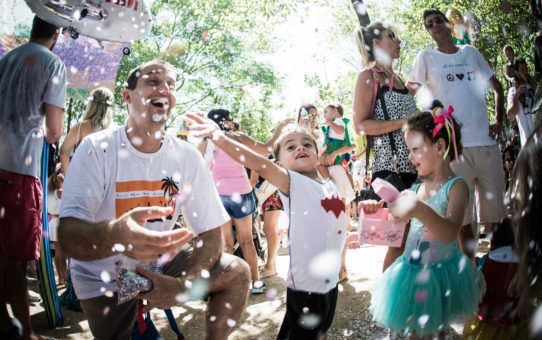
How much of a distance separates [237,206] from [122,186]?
6.76ft

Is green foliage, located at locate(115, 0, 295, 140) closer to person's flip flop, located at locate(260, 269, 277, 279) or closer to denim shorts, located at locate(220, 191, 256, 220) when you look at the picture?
denim shorts, located at locate(220, 191, 256, 220)

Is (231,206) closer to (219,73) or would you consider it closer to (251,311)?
(251,311)

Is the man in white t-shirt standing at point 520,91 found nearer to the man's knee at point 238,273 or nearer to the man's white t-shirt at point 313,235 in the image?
the man's white t-shirt at point 313,235

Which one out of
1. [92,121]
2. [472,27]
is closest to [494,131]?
[472,27]

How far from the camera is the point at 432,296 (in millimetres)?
1861

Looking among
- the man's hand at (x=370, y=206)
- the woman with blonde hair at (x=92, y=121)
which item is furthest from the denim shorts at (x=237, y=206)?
the man's hand at (x=370, y=206)

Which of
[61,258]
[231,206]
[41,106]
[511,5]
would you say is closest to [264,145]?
[231,206]

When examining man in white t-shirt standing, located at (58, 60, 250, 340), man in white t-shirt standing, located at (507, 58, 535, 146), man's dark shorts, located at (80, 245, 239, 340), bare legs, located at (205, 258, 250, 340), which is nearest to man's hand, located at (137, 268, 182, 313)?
man in white t-shirt standing, located at (58, 60, 250, 340)

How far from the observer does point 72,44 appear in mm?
2271

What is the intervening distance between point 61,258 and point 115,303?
2342mm

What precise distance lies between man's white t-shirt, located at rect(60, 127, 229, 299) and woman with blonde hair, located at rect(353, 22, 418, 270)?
115cm

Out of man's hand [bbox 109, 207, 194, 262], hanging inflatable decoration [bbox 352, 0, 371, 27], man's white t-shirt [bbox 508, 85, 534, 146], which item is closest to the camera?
man's hand [bbox 109, 207, 194, 262]

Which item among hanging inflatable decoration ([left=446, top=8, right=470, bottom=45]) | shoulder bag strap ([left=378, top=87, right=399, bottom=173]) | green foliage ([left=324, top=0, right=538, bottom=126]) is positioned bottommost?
shoulder bag strap ([left=378, top=87, right=399, bottom=173])

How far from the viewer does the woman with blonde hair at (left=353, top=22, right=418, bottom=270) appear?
247 centimetres
